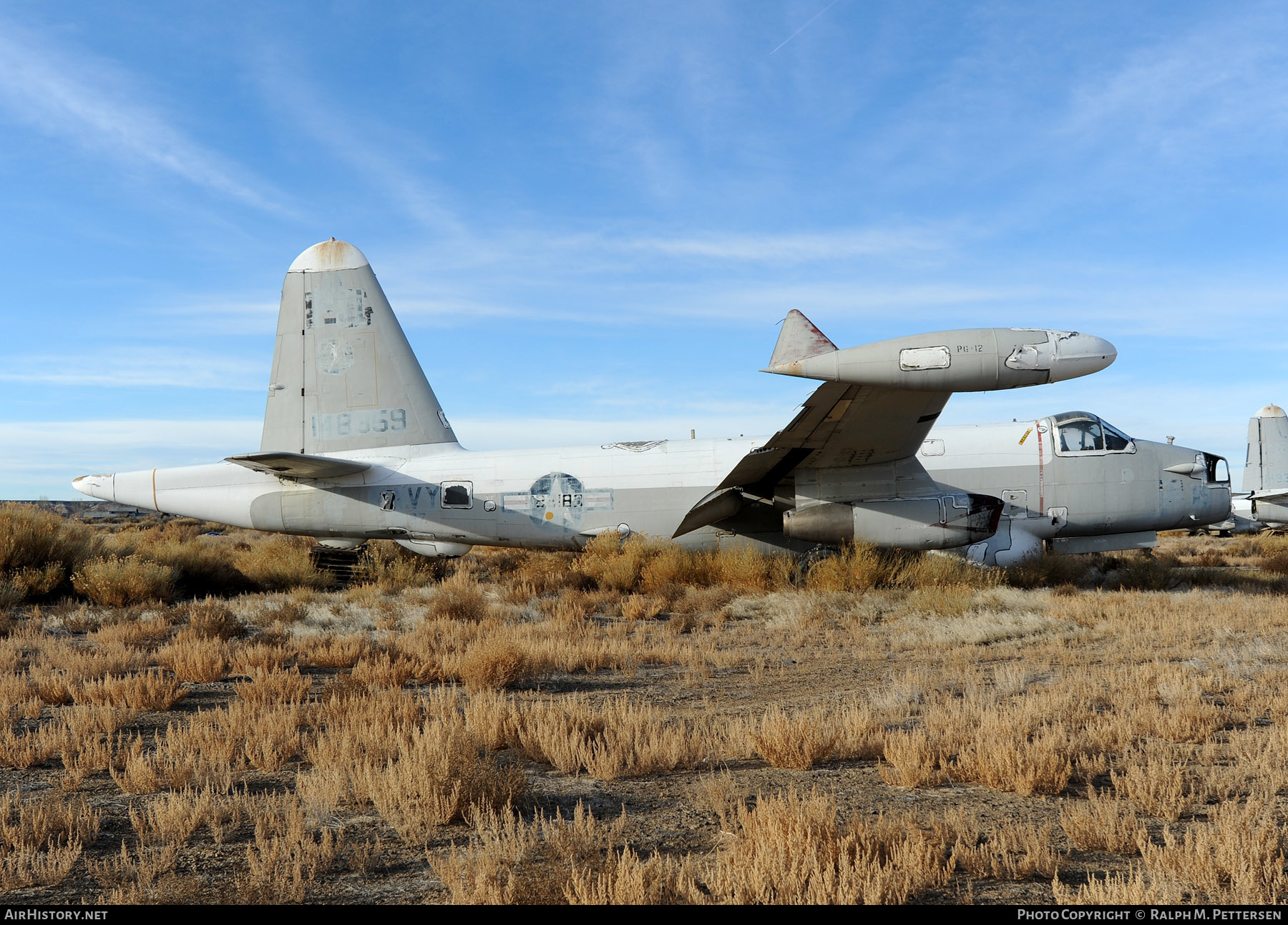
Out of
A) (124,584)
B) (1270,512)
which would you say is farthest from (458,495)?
(1270,512)

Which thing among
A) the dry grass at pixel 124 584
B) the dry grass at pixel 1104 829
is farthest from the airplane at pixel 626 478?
the dry grass at pixel 1104 829

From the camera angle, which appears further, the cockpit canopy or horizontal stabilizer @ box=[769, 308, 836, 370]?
the cockpit canopy

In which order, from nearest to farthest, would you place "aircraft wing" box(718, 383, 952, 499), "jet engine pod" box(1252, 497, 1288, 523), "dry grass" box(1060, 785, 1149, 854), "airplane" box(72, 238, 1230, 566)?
"dry grass" box(1060, 785, 1149, 854) → "aircraft wing" box(718, 383, 952, 499) → "airplane" box(72, 238, 1230, 566) → "jet engine pod" box(1252, 497, 1288, 523)

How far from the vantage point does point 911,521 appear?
15297 mm

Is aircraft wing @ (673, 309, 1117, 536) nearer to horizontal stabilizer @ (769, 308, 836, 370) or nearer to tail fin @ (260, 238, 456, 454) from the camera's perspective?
horizontal stabilizer @ (769, 308, 836, 370)

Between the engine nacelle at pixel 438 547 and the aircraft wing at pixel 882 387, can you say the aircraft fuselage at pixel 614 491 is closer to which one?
the engine nacelle at pixel 438 547

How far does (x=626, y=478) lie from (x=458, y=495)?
12.3ft

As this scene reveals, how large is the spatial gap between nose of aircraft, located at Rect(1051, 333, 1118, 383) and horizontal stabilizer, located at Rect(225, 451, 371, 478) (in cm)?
1355

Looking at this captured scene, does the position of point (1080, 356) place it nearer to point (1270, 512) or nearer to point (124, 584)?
point (124, 584)

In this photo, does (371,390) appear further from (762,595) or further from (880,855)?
(880,855)

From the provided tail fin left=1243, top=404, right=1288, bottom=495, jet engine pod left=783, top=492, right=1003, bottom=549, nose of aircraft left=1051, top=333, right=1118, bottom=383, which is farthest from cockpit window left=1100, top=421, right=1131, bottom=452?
tail fin left=1243, top=404, right=1288, bottom=495

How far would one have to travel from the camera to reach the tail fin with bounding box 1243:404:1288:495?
1304 inches

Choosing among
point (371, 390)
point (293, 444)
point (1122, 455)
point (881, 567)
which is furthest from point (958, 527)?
point (293, 444)

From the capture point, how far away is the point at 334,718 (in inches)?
266
